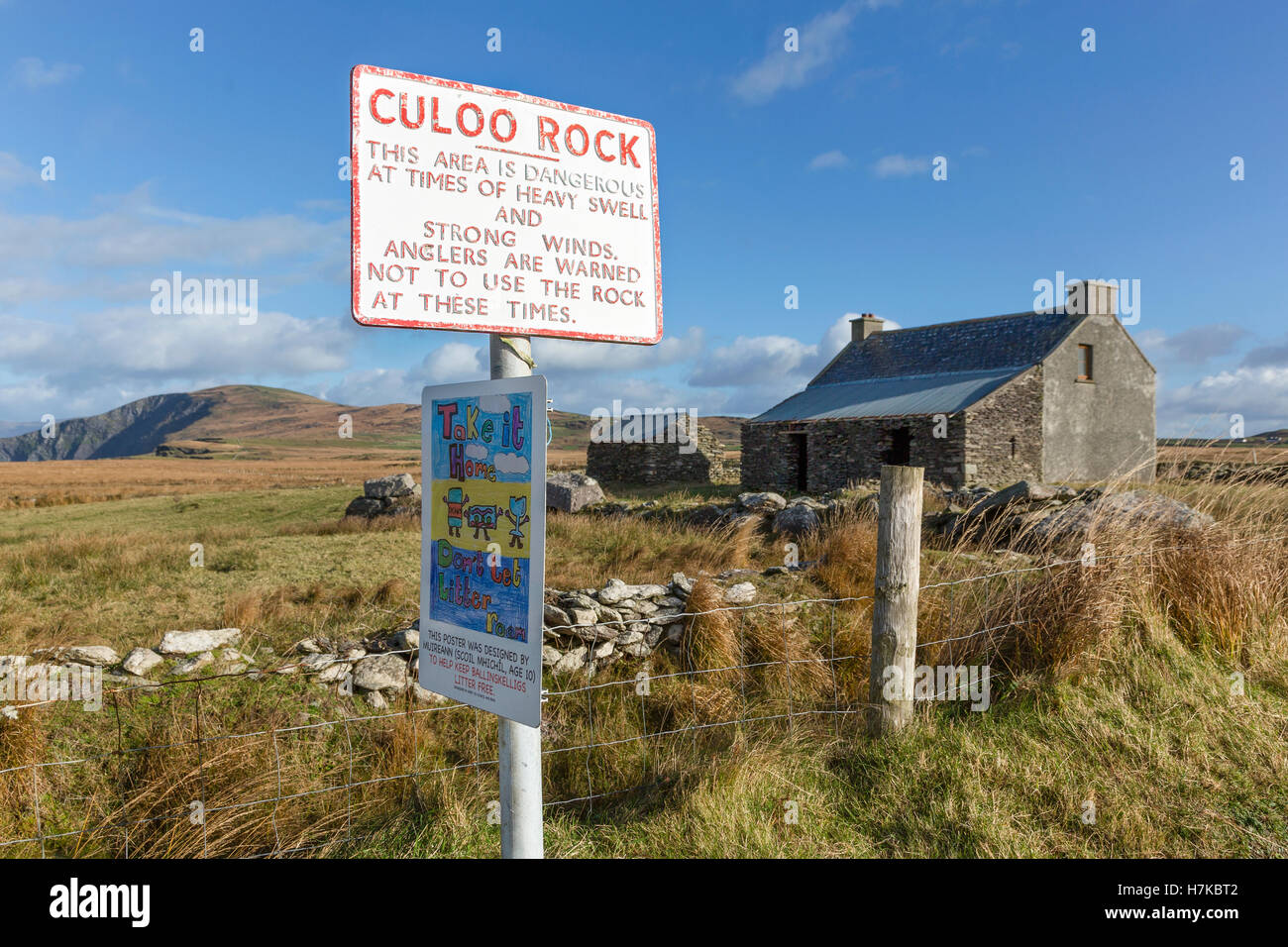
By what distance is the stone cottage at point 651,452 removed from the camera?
1070 inches

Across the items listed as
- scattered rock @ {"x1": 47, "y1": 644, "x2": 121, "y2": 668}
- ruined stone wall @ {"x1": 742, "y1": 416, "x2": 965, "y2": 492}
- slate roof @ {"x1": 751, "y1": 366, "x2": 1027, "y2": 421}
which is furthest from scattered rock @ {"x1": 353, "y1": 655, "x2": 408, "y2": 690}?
slate roof @ {"x1": 751, "y1": 366, "x2": 1027, "y2": 421}

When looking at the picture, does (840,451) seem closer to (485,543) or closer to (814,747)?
(814,747)

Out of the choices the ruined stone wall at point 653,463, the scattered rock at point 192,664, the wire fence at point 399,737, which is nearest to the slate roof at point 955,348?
the ruined stone wall at point 653,463

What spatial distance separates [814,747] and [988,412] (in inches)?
779

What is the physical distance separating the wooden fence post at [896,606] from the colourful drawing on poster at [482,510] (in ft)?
8.52

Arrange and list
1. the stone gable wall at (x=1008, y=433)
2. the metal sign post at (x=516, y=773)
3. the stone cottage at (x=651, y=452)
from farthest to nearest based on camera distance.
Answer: the stone cottage at (x=651, y=452), the stone gable wall at (x=1008, y=433), the metal sign post at (x=516, y=773)

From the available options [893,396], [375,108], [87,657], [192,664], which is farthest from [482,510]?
[893,396]

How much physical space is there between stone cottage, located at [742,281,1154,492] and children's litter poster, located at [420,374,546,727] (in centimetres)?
2085

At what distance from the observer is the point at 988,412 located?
21359 mm

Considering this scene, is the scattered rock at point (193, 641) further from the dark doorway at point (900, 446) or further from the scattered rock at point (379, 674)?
the dark doorway at point (900, 446)

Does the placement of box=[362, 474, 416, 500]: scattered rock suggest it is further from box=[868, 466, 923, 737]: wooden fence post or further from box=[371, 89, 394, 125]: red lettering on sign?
box=[371, 89, 394, 125]: red lettering on sign

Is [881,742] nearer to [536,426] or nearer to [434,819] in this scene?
[434,819]

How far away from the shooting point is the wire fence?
3723 millimetres
